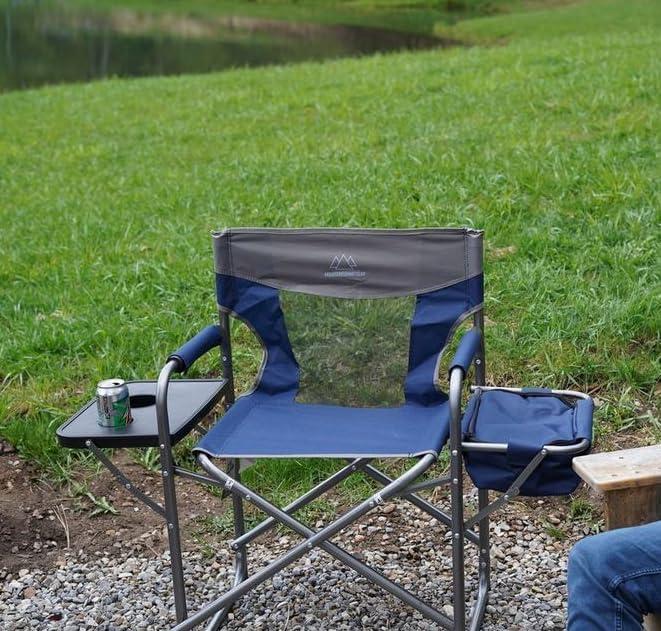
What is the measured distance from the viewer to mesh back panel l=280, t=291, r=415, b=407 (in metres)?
2.91

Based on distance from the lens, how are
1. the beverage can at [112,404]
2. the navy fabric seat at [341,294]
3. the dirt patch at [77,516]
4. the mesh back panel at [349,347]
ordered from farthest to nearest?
the dirt patch at [77,516]
the mesh back panel at [349,347]
the navy fabric seat at [341,294]
the beverage can at [112,404]

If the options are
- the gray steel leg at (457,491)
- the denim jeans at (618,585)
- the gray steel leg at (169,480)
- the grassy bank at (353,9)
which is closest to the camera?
the denim jeans at (618,585)

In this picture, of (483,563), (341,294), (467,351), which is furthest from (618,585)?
(341,294)

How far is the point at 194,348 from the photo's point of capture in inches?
106

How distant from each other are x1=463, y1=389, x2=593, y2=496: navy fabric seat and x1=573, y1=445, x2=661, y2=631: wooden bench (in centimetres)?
16

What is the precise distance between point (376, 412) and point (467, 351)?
0.45 m

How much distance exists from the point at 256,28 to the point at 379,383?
89.0 ft

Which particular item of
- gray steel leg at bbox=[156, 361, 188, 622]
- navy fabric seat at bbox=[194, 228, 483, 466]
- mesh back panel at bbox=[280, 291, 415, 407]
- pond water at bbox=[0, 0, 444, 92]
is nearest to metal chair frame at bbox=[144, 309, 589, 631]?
gray steel leg at bbox=[156, 361, 188, 622]

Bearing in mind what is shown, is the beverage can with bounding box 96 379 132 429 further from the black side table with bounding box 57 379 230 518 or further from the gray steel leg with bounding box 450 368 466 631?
the gray steel leg with bounding box 450 368 466 631

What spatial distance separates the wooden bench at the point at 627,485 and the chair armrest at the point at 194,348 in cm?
101

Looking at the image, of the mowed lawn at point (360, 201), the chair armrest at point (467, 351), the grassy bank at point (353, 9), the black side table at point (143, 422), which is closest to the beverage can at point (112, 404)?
the black side table at point (143, 422)

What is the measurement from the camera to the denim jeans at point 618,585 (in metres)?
1.88

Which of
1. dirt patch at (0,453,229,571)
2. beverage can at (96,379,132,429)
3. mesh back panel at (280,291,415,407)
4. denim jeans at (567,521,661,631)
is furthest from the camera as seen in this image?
dirt patch at (0,453,229,571)

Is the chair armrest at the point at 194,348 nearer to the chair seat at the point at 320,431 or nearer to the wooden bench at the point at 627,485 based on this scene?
the chair seat at the point at 320,431
